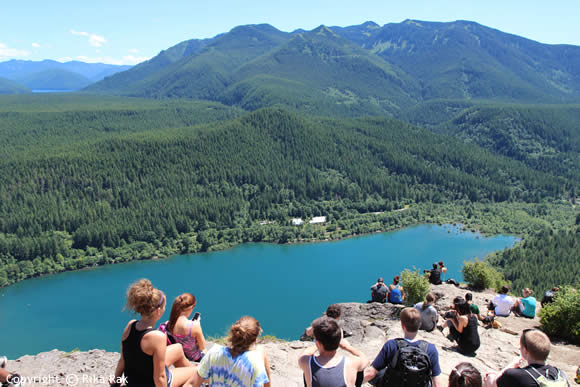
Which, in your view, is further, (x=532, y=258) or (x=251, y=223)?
(x=251, y=223)

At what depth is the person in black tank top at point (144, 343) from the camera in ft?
16.5

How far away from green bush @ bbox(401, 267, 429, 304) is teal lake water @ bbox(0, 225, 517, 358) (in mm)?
23086

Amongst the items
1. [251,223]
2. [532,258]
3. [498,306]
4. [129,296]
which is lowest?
[251,223]

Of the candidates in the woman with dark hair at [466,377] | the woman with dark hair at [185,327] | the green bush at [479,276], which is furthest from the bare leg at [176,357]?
the green bush at [479,276]

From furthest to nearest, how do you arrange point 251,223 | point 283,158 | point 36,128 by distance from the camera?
point 36,128 → point 283,158 → point 251,223

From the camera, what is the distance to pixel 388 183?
328ft

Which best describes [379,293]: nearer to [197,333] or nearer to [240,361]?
[197,333]

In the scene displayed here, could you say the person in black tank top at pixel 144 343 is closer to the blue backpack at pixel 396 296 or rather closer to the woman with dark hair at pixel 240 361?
the woman with dark hair at pixel 240 361

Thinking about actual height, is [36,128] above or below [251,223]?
above

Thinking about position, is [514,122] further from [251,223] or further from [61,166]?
[61,166]

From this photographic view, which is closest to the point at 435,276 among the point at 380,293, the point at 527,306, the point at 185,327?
the point at 380,293

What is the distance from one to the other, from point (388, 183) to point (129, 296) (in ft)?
322

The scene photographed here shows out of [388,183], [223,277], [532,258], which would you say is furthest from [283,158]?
[532,258]

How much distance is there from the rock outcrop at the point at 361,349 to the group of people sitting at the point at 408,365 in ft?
9.91
